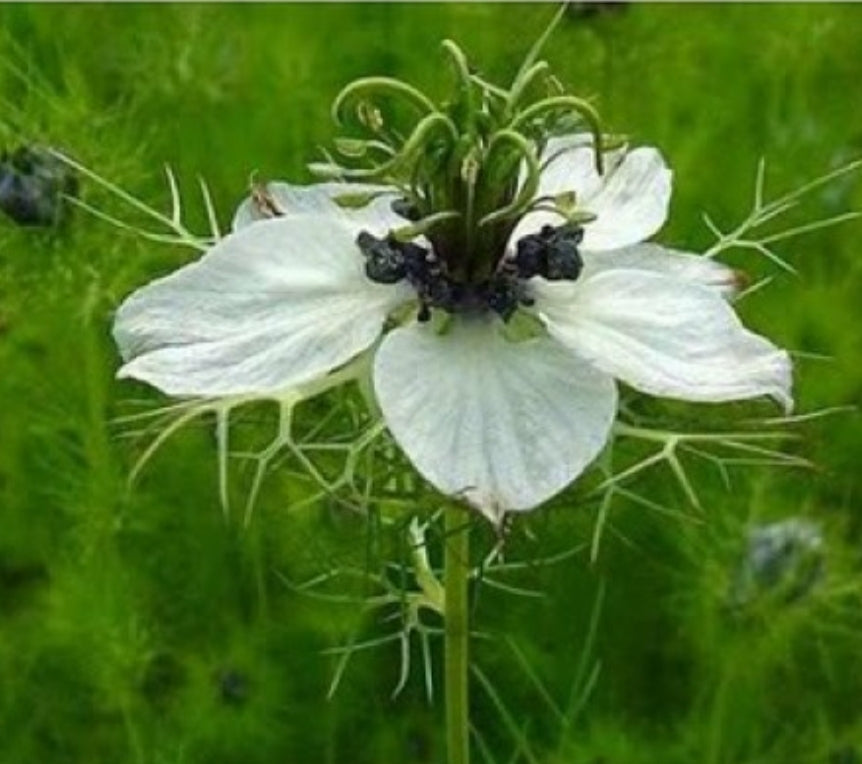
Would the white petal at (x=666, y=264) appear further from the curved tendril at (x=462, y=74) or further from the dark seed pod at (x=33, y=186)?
the dark seed pod at (x=33, y=186)

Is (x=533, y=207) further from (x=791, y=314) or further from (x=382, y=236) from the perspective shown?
(x=791, y=314)

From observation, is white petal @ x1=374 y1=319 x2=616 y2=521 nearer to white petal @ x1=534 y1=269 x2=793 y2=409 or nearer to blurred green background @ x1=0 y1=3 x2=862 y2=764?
white petal @ x1=534 y1=269 x2=793 y2=409

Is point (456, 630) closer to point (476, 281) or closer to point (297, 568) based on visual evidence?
point (476, 281)

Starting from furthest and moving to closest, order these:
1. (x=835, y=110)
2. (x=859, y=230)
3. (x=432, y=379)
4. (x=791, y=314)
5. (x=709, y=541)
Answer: (x=835, y=110)
(x=859, y=230)
(x=791, y=314)
(x=709, y=541)
(x=432, y=379)

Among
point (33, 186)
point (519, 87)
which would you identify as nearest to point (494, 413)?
point (519, 87)

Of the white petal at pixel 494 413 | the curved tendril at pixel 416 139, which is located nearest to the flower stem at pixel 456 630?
the white petal at pixel 494 413

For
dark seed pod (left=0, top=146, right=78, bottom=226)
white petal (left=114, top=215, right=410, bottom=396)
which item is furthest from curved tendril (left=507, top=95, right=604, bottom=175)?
dark seed pod (left=0, top=146, right=78, bottom=226)

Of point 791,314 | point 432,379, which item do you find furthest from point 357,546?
point 791,314
